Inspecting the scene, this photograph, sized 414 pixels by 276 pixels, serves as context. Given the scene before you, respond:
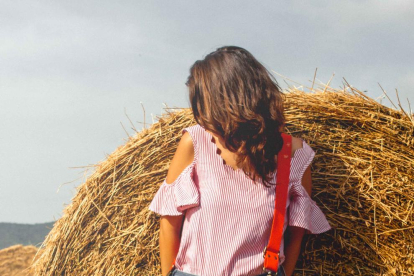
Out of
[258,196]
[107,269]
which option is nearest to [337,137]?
[258,196]

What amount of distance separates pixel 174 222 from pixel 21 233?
9906 mm

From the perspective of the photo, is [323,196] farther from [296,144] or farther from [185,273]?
[185,273]

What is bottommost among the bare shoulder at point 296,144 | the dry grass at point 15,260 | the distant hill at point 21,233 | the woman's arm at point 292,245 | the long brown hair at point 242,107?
the distant hill at point 21,233

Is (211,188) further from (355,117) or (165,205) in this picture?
(355,117)

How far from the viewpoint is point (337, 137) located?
106 inches

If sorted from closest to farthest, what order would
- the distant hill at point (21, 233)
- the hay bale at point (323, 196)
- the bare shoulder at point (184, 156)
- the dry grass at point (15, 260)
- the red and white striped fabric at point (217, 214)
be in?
1. the red and white striped fabric at point (217, 214)
2. the bare shoulder at point (184, 156)
3. the hay bale at point (323, 196)
4. the dry grass at point (15, 260)
5. the distant hill at point (21, 233)

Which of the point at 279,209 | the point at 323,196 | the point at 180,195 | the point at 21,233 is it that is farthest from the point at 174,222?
the point at 21,233

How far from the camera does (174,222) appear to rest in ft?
6.31

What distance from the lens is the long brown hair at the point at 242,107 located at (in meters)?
1.75

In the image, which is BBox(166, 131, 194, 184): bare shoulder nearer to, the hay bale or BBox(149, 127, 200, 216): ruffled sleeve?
BBox(149, 127, 200, 216): ruffled sleeve

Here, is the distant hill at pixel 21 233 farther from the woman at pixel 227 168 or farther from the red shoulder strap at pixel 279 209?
the red shoulder strap at pixel 279 209

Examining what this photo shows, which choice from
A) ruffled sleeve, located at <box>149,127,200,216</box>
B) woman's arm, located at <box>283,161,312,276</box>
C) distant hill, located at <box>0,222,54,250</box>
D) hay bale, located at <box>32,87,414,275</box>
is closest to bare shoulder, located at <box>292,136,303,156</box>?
woman's arm, located at <box>283,161,312,276</box>

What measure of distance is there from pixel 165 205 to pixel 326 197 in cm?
111

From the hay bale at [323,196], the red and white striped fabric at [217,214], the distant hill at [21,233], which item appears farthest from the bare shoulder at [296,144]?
the distant hill at [21,233]
